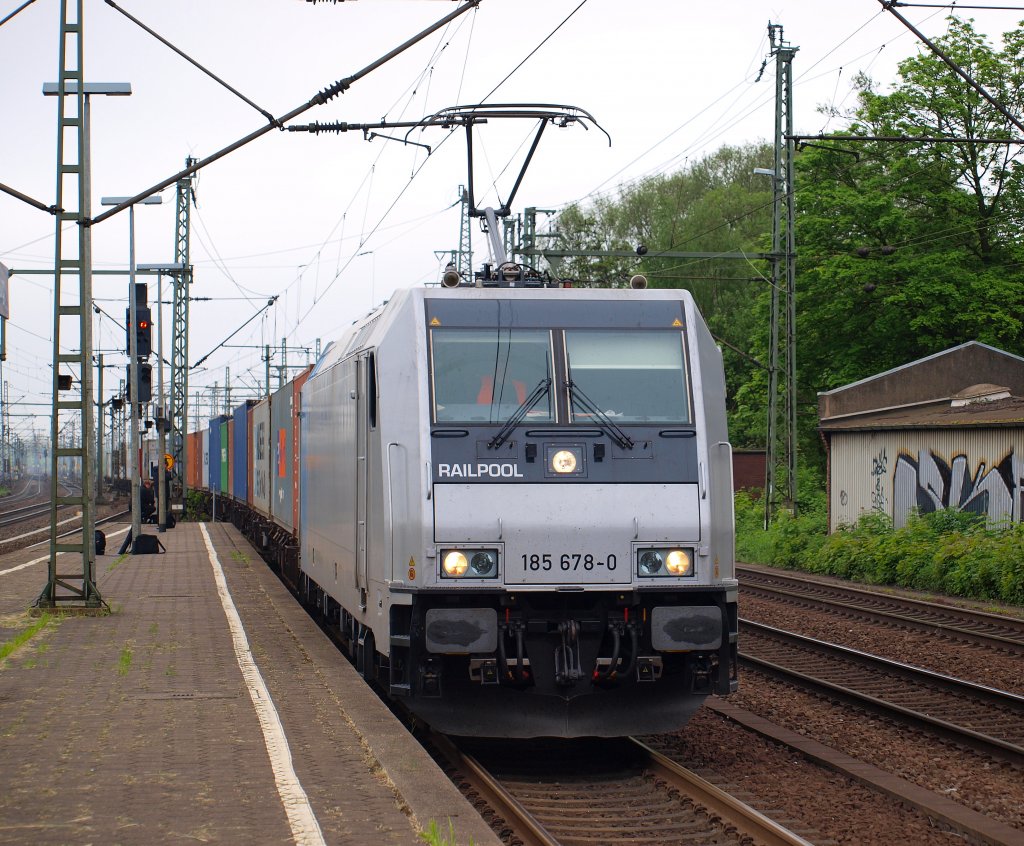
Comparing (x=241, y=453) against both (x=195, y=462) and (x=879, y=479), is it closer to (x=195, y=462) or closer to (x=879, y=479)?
(x=879, y=479)

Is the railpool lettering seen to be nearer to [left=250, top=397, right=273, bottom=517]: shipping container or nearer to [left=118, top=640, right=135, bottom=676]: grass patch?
[left=118, top=640, right=135, bottom=676]: grass patch

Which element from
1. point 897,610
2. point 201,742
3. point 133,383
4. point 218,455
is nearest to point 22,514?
point 218,455

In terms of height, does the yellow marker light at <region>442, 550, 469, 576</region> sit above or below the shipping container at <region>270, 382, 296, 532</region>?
below

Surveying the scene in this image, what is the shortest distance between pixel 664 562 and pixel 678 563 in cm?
9

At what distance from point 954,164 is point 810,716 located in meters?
30.5

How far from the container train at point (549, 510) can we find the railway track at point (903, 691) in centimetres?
213

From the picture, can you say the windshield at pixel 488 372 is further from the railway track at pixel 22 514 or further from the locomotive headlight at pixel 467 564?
the railway track at pixel 22 514

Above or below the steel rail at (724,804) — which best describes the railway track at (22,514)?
above

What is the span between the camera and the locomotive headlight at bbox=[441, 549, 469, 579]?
27.8 feet

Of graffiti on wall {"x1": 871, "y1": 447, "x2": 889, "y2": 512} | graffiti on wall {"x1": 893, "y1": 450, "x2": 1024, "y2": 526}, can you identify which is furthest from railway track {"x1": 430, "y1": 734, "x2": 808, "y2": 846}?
graffiti on wall {"x1": 871, "y1": 447, "x2": 889, "y2": 512}

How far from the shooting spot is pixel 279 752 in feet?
25.6

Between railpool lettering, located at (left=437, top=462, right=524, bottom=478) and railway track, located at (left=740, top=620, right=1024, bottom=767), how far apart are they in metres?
3.82

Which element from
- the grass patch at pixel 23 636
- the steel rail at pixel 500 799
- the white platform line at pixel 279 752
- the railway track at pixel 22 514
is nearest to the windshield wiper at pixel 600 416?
the steel rail at pixel 500 799

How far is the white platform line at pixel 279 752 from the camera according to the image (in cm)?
609
